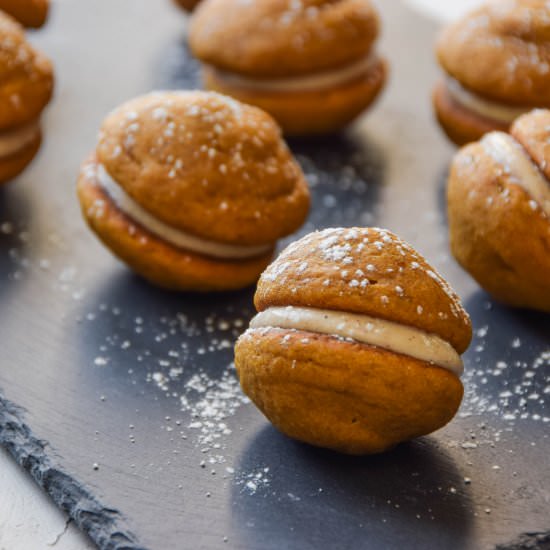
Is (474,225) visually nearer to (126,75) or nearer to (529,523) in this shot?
(529,523)

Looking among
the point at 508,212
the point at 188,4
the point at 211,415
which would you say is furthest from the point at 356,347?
the point at 188,4

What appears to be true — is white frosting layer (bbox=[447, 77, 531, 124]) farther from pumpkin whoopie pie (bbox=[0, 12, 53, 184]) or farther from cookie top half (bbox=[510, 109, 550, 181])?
pumpkin whoopie pie (bbox=[0, 12, 53, 184])

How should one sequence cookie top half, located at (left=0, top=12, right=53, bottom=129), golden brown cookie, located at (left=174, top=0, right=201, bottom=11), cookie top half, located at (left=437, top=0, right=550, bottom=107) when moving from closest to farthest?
cookie top half, located at (left=0, top=12, right=53, bottom=129) → cookie top half, located at (left=437, top=0, right=550, bottom=107) → golden brown cookie, located at (left=174, top=0, right=201, bottom=11)

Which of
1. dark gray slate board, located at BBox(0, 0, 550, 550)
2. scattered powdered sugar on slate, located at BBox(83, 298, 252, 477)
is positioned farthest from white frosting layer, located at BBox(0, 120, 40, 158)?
scattered powdered sugar on slate, located at BBox(83, 298, 252, 477)

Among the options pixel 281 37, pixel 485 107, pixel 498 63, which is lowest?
pixel 485 107

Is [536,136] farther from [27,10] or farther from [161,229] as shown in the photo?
[27,10]

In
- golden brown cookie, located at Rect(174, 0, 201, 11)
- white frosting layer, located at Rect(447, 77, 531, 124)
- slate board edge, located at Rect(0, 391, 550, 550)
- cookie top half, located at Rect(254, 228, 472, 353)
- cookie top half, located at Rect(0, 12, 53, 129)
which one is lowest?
white frosting layer, located at Rect(447, 77, 531, 124)

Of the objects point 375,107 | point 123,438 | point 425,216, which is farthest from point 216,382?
point 375,107
